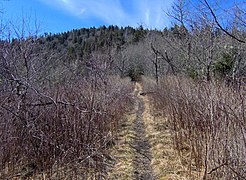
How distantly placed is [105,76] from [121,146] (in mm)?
2662

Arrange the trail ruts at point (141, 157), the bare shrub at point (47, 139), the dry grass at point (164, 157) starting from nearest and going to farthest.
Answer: the bare shrub at point (47, 139), the dry grass at point (164, 157), the trail ruts at point (141, 157)

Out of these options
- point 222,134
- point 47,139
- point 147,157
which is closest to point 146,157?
point 147,157

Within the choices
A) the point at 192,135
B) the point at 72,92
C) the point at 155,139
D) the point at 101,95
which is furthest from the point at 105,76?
the point at 192,135

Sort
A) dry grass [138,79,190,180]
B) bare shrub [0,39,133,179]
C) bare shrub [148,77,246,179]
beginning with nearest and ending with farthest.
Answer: bare shrub [148,77,246,179], bare shrub [0,39,133,179], dry grass [138,79,190,180]

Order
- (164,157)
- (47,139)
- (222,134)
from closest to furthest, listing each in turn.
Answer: (222,134), (47,139), (164,157)

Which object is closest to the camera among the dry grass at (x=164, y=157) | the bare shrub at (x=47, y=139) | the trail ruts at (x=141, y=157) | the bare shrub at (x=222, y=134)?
the bare shrub at (x=222, y=134)

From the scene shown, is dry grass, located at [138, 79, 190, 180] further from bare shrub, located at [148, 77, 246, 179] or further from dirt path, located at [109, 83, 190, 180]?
bare shrub, located at [148, 77, 246, 179]

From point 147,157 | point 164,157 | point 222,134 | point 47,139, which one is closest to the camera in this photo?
point 222,134

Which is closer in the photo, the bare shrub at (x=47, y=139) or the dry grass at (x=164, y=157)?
the bare shrub at (x=47, y=139)

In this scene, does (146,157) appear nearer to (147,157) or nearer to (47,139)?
(147,157)

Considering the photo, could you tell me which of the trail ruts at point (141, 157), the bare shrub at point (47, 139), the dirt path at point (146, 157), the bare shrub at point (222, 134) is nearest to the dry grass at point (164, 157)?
the dirt path at point (146, 157)

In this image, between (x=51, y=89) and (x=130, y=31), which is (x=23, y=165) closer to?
(x=51, y=89)

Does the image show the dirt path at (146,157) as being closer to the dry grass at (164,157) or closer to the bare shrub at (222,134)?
the dry grass at (164,157)

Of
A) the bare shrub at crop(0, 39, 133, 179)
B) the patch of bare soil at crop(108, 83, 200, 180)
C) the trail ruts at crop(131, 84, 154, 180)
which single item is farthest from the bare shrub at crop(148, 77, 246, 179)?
the bare shrub at crop(0, 39, 133, 179)
